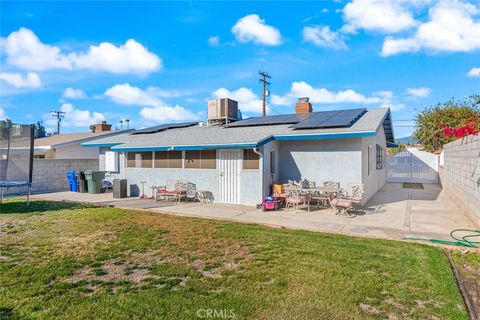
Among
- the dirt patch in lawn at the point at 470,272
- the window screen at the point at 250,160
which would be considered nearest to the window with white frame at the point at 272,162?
the window screen at the point at 250,160

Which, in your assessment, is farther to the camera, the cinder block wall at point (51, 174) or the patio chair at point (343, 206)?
the cinder block wall at point (51, 174)

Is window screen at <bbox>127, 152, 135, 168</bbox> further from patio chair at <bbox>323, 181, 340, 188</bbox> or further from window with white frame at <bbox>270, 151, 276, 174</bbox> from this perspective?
patio chair at <bbox>323, 181, 340, 188</bbox>

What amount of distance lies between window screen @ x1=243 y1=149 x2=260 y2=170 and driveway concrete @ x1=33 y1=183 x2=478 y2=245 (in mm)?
1523

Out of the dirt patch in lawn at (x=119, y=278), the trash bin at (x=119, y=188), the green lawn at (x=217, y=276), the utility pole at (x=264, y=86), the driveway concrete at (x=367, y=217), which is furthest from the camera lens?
the utility pole at (x=264, y=86)

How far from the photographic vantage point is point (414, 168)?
22.8 meters

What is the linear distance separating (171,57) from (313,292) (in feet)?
56.4

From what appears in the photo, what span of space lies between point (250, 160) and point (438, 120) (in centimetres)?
2062

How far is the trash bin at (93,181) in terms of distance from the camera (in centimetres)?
1568

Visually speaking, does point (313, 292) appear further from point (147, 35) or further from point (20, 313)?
point (147, 35)

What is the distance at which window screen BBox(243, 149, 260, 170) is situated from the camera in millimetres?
11258

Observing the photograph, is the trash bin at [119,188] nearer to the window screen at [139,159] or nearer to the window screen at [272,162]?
the window screen at [139,159]

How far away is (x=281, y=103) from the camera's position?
1369 inches

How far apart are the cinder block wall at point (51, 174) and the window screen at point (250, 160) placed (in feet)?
40.4

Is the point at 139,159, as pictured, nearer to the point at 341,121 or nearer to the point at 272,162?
the point at 272,162
